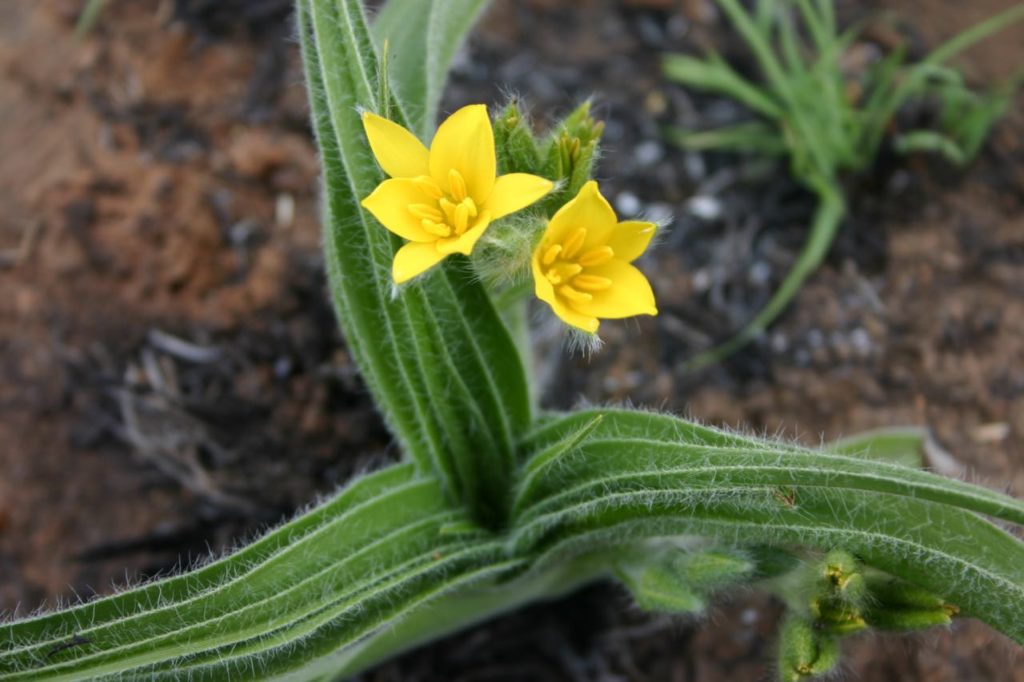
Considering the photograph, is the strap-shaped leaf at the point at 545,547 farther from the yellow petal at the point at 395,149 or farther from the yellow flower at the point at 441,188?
the yellow petal at the point at 395,149

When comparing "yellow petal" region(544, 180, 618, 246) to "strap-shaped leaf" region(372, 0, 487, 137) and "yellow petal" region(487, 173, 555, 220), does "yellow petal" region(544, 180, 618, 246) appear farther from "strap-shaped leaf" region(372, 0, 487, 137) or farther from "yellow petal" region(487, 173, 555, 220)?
"strap-shaped leaf" region(372, 0, 487, 137)

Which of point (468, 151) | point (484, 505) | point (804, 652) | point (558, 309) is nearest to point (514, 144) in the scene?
point (468, 151)

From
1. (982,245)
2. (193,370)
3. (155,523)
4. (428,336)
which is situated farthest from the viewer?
(982,245)

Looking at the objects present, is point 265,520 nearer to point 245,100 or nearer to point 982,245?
point 245,100

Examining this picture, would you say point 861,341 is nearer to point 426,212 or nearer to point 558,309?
point 558,309

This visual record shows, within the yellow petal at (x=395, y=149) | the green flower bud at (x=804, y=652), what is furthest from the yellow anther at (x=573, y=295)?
the green flower bud at (x=804, y=652)

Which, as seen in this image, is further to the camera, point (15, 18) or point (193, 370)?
point (15, 18)

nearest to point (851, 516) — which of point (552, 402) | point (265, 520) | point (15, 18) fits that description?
point (552, 402)

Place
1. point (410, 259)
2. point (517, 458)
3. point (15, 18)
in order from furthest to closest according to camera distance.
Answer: point (15, 18), point (517, 458), point (410, 259)
